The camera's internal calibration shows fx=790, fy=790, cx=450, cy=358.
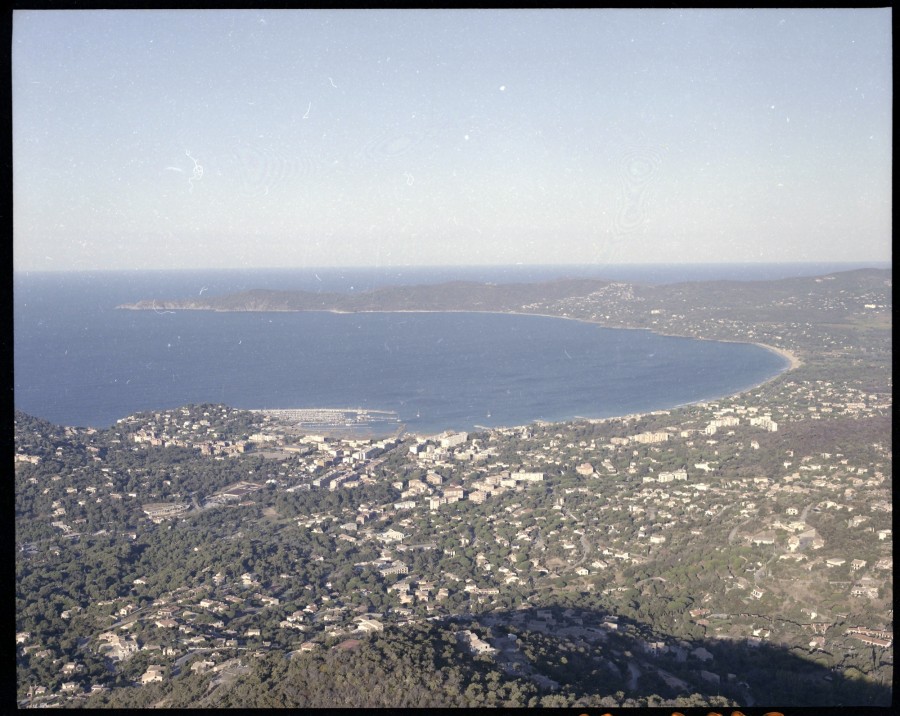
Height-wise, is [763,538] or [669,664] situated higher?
[763,538]

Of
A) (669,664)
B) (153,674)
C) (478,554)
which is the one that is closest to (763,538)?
(669,664)

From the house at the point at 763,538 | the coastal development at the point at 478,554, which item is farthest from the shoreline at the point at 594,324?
the house at the point at 763,538

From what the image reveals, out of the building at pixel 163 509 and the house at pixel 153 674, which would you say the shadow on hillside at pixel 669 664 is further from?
the building at pixel 163 509

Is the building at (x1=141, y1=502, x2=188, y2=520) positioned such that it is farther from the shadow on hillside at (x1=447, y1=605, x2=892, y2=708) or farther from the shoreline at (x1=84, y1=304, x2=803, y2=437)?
the shadow on hillside at (x1=447, y1=605, x2=892, y2=708)

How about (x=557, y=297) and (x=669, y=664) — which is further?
(x=557, y=297)

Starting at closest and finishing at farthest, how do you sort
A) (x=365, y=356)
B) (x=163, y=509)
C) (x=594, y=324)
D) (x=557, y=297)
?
(x=163, y=509)
(x=557, y=297)
(x=365, y=356)
(x=594, y=324)

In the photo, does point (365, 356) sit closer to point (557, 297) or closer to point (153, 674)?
point (557, 297)
